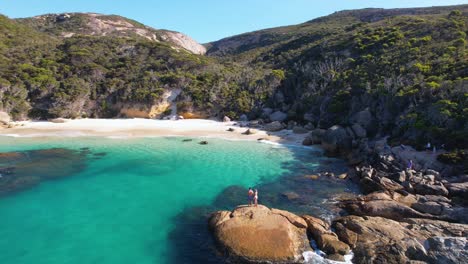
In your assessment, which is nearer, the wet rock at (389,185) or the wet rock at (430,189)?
the wet rock at (430,189)

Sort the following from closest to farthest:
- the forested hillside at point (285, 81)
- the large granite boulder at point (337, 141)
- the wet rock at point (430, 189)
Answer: the wet rock at point (430, 189) < the forested hillside at point (285, 81) < the large granite boulder at point (337, 141)

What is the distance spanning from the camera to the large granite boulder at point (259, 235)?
1259 centimetres

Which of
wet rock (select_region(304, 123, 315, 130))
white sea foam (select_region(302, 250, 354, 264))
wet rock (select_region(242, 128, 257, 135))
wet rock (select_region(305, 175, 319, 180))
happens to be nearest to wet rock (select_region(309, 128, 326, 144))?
wet rock (select_region(304, 123, 315, 130))

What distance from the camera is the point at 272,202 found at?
19.0 m

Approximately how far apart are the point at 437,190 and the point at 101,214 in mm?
20563

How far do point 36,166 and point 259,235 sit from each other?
72.5 feet

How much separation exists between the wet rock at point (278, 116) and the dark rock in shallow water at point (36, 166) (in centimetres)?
2976

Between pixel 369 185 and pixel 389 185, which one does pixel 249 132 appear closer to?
pixel 369 185

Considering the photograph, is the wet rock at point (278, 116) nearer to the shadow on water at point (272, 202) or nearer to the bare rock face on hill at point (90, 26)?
the shadow on water at point (272, 202)

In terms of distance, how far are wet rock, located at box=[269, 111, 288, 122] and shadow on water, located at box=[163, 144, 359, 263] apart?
20.9m

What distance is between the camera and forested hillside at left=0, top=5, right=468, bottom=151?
31.5m

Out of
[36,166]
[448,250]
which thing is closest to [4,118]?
[36,166]

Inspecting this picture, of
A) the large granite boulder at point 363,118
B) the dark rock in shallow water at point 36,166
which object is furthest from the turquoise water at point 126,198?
the large granite boulder at point 363,118

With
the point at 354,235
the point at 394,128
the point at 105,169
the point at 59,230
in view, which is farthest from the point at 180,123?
the point at 354,235
